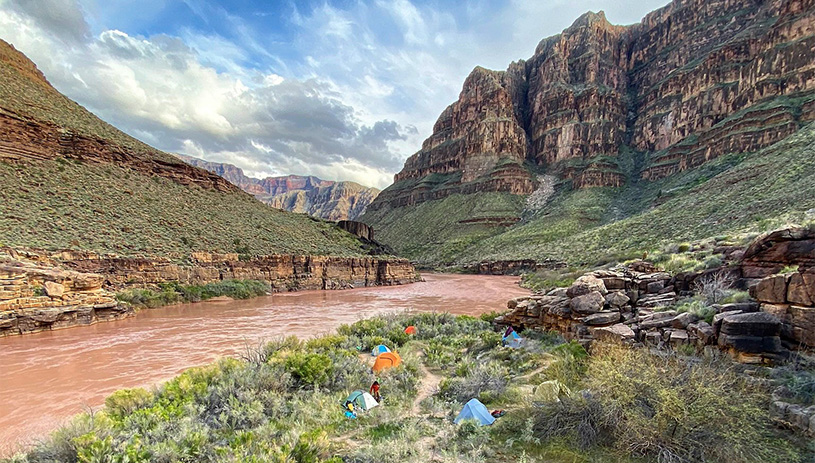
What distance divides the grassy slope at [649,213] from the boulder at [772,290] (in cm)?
1687

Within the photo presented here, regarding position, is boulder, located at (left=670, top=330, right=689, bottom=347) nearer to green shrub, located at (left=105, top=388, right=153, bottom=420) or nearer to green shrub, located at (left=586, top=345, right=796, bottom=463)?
green shrub, located at (left=586, top=345, right=796, bottom=463)

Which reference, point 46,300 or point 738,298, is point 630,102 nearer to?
point 738,298

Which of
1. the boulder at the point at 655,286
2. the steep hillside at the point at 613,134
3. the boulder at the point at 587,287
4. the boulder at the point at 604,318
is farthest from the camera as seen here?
the steep hillside at the point at 613,134

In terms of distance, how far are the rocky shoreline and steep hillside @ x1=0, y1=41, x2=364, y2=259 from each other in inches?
44.4

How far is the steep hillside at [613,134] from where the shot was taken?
47.2 m

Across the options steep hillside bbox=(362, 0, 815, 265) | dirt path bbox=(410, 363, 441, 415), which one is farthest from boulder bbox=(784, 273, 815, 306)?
steep hillside bbox=(362, 0, 815, 265)

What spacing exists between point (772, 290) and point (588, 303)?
3.74 meters

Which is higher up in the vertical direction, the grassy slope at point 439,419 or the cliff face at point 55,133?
the cliff face at point 55,133

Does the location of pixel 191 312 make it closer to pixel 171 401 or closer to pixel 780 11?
pixel 171 401

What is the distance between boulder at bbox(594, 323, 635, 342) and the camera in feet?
25.0

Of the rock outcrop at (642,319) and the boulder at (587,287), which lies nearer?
the rock outcrop at (642,319)

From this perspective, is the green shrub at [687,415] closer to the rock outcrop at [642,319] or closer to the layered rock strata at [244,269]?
the rock outcrop at [642,319]

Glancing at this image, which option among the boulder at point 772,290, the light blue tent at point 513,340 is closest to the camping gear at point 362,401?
the light blue tent at point 513,340

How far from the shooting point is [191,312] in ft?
63.8
